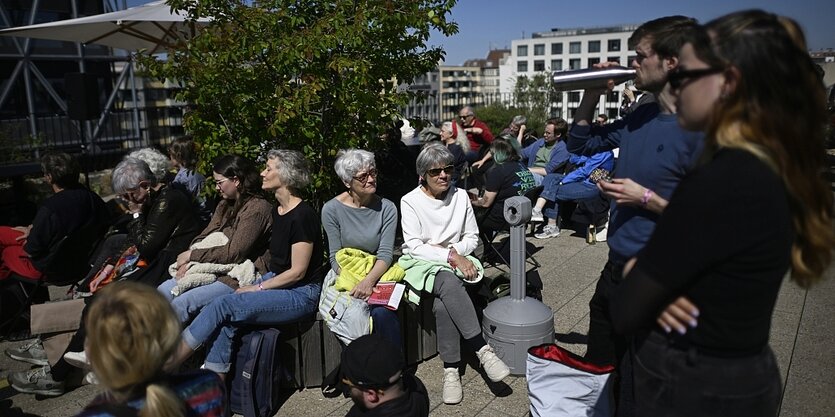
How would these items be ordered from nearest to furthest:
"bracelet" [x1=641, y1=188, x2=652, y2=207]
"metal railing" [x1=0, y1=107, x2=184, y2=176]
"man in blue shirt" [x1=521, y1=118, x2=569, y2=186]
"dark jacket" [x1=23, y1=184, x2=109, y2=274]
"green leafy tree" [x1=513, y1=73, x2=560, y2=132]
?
"bracelet" [x1=641, y1=188, x2=652, y2=207] → "dark jacket" [x1=23, y1=184, x2=109, y2=274] → "man in blue shirt" [x1=521, y1=118, x2=569, y2=186] → "metal railing" [x1=0, y1=107, x2=184, y2=176] → "green leafy tree" [x1=513, y1=73, x2=560, y2=132]

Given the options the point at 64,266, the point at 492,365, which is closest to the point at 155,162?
the point at 64,266

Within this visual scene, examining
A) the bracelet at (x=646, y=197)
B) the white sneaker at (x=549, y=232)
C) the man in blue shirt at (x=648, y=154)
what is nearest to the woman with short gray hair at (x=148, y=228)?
the man in blue shirt at (x=648, y=154)

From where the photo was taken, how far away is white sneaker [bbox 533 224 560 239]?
8.09 metres

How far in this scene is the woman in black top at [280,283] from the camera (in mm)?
3631

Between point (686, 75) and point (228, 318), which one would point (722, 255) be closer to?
point (686, 75)

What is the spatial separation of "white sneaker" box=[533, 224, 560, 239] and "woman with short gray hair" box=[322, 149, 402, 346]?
168 inches

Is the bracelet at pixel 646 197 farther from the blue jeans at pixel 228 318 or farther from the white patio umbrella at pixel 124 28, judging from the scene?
the white patio umbrella at pixel 124 28

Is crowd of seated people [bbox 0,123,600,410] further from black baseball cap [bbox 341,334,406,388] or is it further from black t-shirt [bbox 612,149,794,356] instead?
black t-shirt [bbox 612,149,794,356]

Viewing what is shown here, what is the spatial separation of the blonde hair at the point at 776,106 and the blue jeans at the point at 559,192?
624 cm

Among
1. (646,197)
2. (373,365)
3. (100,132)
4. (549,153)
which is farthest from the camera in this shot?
(100,132)

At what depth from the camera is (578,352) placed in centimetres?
439

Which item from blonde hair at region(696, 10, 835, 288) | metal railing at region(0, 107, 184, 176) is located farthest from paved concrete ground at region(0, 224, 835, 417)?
metal railing at region(0, 107, 184, 176)

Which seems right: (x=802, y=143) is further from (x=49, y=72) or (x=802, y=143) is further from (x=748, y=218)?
(x=49, y=72)

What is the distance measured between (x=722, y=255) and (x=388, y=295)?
8.80 ft
